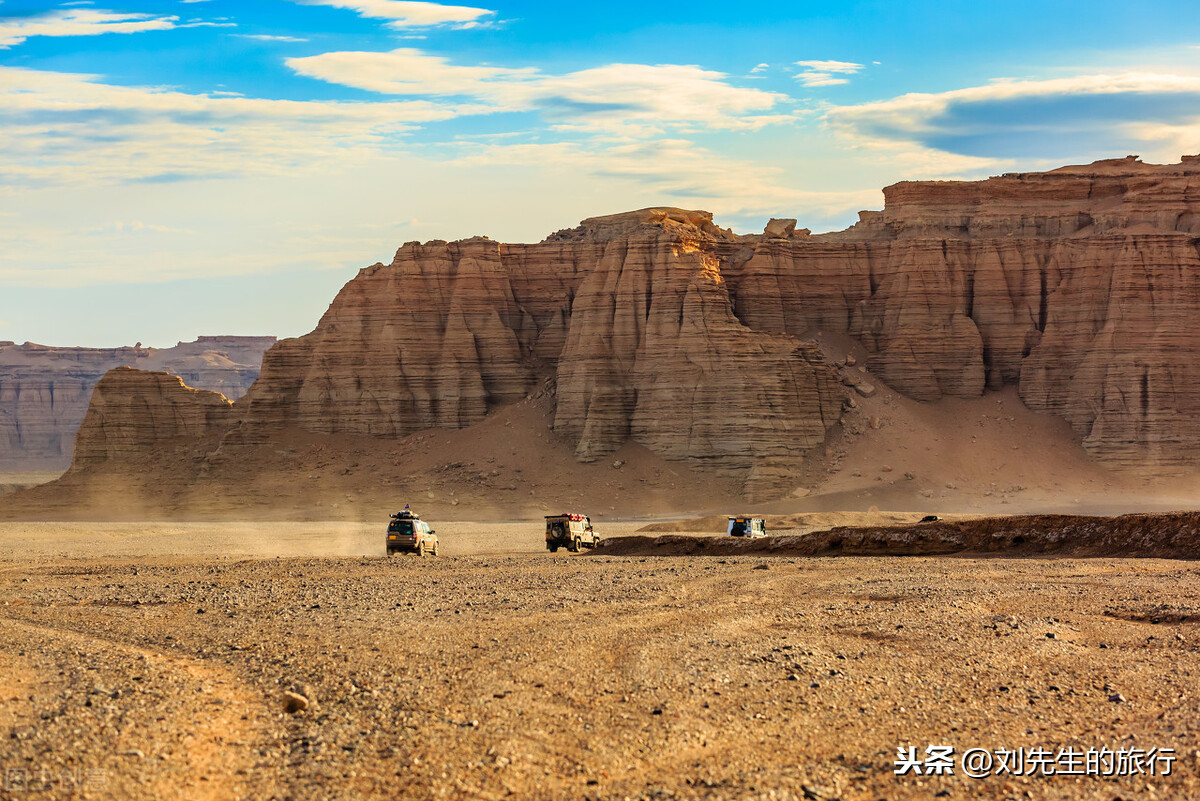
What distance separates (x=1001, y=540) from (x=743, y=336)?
34510mm

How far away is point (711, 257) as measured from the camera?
77.0 m

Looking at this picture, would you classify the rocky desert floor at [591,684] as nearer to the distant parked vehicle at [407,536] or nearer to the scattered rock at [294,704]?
the scattered rock at [294,704]

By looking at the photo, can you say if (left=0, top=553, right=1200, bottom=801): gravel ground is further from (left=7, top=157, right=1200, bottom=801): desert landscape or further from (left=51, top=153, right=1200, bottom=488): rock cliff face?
(left=51, top=153, right=1200, bottom=488): rock cliff face

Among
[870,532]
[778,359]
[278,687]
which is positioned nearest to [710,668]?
[278,687]

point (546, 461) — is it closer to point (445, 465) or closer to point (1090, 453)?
point (445, 465)

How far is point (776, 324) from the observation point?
78250 millimetres

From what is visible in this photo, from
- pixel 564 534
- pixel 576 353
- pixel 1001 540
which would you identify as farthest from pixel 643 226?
pixel 1001 540

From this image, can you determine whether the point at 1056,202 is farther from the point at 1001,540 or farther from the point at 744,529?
the point at 1001,540

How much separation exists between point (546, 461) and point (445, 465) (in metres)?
5.73

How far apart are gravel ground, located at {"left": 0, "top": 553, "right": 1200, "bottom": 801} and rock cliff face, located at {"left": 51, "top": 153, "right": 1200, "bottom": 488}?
1706 inches

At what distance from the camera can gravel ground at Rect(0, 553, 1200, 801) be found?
506 inches

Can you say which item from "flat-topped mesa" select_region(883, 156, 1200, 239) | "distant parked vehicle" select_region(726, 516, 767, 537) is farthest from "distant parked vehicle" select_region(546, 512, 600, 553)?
"flat-topped mesa" select_region(883, 156, 1200, 239)

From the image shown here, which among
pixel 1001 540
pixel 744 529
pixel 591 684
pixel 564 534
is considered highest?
pixel 591 684

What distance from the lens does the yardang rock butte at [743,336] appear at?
71312mm
